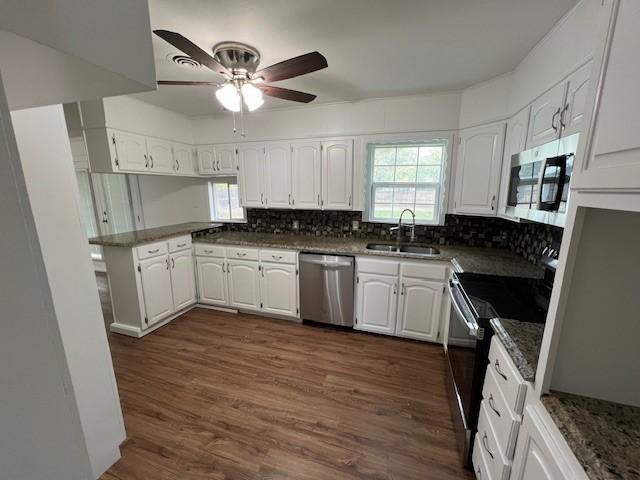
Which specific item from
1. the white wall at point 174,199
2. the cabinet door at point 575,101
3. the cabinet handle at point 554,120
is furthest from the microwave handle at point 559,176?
the white wall at point 174,199

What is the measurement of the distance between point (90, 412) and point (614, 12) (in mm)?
2563

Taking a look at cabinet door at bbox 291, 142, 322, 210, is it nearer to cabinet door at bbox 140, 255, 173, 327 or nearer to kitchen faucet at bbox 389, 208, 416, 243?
kitchen faucet at bbox 389, 208, 416, 243

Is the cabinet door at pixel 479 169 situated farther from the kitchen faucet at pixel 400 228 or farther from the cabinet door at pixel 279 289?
the cabinet door at pixel 279 289

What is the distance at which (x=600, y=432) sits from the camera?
0.73m

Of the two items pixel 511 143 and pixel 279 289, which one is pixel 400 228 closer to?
pixel 511 143

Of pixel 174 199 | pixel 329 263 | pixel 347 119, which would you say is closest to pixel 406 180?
pixel 347 119

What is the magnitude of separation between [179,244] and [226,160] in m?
1.21

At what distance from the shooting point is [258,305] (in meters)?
3.12

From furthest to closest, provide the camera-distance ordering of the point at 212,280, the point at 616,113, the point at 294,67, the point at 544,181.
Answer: the point at 212,280, the point at 294,67, the point at 544,181, the point at 616,113

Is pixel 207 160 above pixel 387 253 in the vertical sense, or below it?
above

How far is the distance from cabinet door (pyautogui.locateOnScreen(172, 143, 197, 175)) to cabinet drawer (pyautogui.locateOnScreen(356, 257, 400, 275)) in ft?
8.27

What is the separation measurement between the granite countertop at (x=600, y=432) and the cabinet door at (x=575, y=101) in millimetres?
1223

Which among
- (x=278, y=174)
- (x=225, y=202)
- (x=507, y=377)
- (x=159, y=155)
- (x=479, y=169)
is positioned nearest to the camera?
(x=507, y=377)

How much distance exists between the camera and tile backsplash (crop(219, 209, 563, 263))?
2.19 metres
